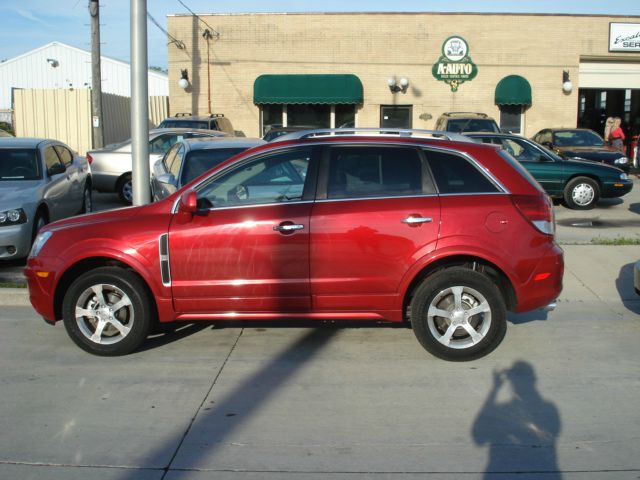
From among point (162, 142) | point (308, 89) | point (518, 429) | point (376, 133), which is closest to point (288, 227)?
point (376, 133)

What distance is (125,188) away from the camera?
1483cm

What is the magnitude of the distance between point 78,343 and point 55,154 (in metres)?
6.05

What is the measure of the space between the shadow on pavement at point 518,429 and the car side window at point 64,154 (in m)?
8.31

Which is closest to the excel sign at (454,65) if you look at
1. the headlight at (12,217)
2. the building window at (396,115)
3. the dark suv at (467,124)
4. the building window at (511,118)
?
the building window at (396,115)

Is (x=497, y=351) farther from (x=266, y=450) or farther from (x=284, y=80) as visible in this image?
(x=284, y=80)

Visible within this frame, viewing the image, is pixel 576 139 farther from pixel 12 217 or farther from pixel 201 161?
pixel 12 217

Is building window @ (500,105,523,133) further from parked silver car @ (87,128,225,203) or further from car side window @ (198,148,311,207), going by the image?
car side window @ (198,148,311,207)

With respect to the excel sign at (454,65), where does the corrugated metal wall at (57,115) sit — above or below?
below

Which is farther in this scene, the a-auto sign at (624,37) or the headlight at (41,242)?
the a-auto sign at (624,37)

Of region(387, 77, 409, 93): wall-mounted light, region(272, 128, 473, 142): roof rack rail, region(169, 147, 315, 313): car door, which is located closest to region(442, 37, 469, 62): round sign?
region(387, 77, 409, 93): wall-mounted light

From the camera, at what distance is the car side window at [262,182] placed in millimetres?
6062

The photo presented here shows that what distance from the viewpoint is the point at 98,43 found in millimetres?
19047

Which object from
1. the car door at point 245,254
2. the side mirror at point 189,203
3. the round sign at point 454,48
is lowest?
the car door at point 245,254

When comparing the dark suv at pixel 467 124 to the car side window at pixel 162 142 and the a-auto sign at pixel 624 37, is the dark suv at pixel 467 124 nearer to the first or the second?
the car side window at pixel 162 142
